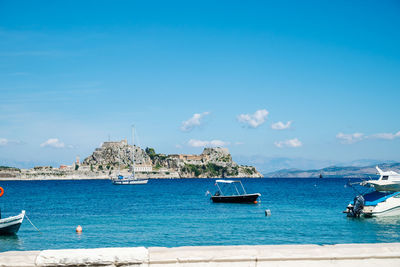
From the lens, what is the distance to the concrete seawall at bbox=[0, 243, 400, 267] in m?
5.89

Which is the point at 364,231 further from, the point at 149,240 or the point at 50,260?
the point at 50,260

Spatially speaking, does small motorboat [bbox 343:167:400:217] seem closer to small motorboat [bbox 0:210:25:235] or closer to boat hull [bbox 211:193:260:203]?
boat hull [bbox 211:193:260:203]

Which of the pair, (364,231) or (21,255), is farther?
(364,231)

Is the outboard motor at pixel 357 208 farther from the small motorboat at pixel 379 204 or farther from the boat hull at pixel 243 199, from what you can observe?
the boat hull at pixel 243 199

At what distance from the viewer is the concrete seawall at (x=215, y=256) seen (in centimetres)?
589

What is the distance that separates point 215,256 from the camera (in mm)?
6098

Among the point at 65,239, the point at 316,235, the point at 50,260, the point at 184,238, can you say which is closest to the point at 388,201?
the point at 316,235

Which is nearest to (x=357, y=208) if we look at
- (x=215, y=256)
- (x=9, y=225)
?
(x=9, y=225)

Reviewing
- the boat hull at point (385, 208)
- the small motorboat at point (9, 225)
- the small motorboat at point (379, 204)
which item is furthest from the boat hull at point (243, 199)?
the small motorboat at point (9, 225)

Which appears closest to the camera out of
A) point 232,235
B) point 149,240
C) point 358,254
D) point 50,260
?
point 50,260

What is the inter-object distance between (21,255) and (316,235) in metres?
25.4

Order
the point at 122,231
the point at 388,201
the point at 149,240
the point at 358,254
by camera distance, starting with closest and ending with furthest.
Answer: the point at 358,254
the point at 149,240
the point at 122,231
the point at 388,201

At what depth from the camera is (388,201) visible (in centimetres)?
3709

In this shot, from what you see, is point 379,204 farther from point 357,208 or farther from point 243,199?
point 243,199
